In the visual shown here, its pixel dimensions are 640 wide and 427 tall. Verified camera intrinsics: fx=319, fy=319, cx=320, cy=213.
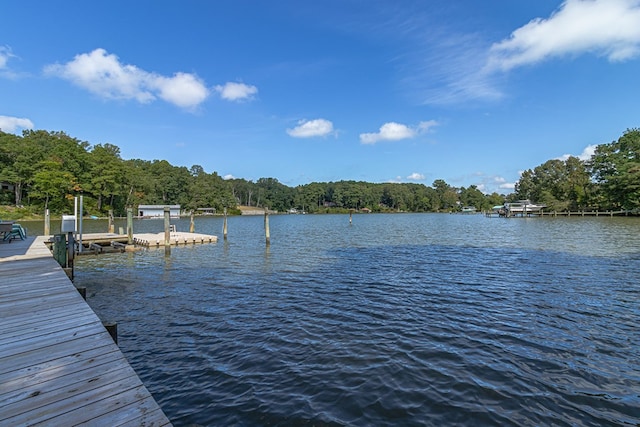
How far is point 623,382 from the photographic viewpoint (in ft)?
17.3

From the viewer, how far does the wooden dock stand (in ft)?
9.61

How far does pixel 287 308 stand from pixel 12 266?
30.0 ft

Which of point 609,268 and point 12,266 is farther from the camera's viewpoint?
point 609,268

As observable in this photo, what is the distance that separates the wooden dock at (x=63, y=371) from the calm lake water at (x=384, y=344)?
133cm

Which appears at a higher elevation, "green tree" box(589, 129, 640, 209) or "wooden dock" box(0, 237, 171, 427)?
"green tree" box(589, 129, 640, 209)

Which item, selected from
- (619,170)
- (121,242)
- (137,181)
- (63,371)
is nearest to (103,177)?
(137,181)

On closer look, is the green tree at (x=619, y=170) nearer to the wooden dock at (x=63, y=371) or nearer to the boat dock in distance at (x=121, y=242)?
the boat dock in distance at (x=121, y=242)

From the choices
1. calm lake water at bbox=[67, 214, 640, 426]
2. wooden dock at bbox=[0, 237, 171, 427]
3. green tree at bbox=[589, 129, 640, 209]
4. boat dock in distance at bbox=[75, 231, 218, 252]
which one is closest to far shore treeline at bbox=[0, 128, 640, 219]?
green tree at bbox=[589, 129, 640, 209]

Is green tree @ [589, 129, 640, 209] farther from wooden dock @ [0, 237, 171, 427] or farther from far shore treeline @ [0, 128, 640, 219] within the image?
wooden dock @ [0, 237, 171, 427]

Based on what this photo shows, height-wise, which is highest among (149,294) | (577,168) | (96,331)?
(577,168)

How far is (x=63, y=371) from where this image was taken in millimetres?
3797

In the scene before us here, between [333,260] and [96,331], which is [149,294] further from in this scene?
[333,260]

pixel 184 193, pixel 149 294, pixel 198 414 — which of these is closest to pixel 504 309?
pixel 198 414

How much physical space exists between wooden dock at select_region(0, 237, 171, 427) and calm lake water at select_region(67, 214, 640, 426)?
4.38 feet
